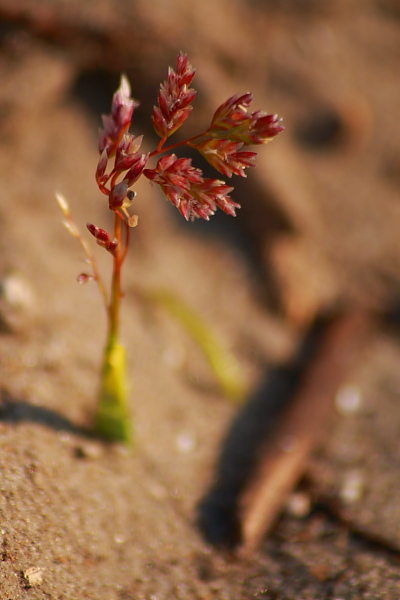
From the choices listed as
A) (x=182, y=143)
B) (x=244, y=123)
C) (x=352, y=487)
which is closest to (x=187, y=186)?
(x=182, y=143)

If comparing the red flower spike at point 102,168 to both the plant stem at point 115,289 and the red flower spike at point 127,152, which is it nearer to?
A: the red flower spike at point 127,152

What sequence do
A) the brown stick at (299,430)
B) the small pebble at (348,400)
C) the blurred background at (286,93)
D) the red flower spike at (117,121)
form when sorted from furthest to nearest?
1. the blurred background at (286,93)
2. the small pebble at (348,400)
3. the brown stick at (299,430)
4. the red flower spike at (117,121)

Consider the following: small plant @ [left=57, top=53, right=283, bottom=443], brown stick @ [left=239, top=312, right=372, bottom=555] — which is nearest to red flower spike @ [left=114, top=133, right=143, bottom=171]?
small plant @ [left=57, top=53, right=283, bottom=443]

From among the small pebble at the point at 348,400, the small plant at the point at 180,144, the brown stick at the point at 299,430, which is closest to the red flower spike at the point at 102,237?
the small plant at the point at 180,144

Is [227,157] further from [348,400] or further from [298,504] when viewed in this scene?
[348,400]

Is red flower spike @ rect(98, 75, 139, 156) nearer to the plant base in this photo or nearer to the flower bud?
the flower bud

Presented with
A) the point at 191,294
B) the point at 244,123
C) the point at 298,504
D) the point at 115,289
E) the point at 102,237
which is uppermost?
the point at 244,123
